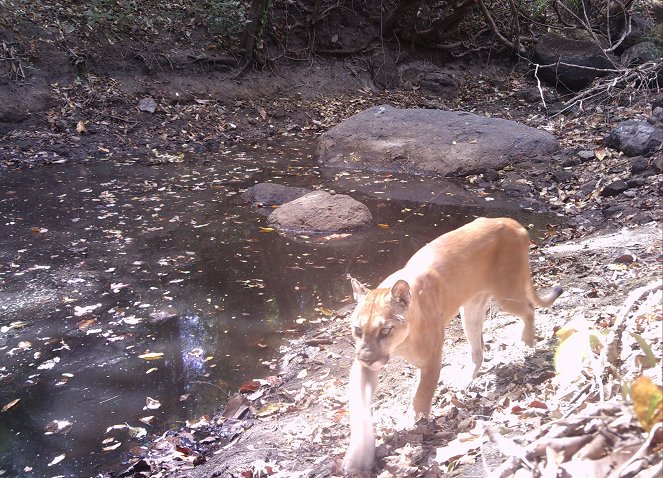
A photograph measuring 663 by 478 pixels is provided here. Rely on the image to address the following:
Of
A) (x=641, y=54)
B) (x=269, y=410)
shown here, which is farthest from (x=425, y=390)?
(x=641, y=54)

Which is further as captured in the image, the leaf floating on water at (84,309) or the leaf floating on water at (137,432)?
the leaf floating on water at (84,309)

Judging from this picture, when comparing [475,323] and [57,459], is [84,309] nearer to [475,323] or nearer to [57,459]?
[57,459]

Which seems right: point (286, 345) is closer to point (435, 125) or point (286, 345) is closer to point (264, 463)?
point (264, 463)

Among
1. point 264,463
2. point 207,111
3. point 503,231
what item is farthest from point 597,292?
point 207,111

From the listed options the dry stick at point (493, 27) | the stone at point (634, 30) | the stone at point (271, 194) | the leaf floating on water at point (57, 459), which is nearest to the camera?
the leaf floating on water at point (57, 459)

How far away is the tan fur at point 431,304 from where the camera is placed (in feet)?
11.2

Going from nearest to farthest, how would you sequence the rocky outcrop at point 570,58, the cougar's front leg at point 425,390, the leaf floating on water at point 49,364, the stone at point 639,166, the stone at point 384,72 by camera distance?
the cougar's front leg at point 425,390
the leaf floating on water at point 49,364
the stone at point 639,166
the rocky outcrop at point 570,58
the stone at point 384,72

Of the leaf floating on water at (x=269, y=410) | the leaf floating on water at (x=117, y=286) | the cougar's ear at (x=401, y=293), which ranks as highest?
the cougar's ear at (x=401, y=293)

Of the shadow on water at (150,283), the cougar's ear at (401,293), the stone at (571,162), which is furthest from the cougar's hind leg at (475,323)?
the stone at (571,162)

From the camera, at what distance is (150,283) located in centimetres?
688

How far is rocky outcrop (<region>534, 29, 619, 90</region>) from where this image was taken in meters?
16.0

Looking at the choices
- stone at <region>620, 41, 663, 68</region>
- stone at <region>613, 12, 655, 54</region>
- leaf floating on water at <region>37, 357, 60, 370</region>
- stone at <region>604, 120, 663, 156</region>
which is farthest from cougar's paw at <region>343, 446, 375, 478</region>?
stone at <region>613, 12, 655, 54</region>

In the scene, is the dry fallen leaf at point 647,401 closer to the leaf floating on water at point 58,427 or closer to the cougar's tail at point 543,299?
the cougar's tail at point 543,299

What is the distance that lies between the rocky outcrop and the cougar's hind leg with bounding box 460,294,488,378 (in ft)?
40.3
